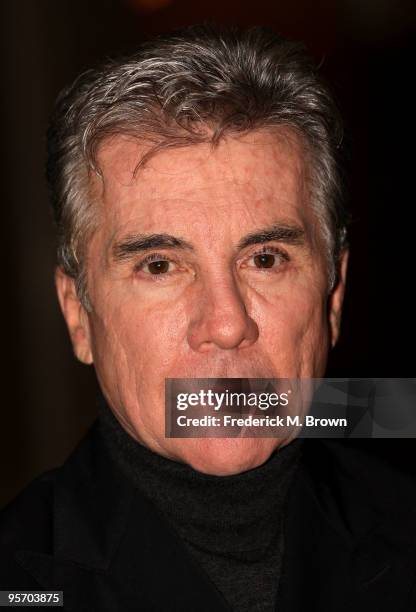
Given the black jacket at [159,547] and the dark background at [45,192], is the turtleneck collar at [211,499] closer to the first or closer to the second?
the black jacket at [159,547]

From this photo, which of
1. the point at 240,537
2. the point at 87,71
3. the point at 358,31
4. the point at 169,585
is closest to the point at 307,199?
the point at 87,71

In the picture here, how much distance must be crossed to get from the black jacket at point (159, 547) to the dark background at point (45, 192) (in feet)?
8.76

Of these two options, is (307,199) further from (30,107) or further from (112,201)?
(30,107)

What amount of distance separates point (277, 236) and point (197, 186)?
19 centimetres

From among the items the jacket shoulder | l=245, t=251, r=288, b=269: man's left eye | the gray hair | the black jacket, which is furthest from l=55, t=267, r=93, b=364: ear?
l=245, t=251, r=288, b=269: man's left eye

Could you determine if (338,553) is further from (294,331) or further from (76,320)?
(76,320)

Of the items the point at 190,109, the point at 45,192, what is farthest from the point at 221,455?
the point at 45,192

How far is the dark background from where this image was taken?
4.66 metres

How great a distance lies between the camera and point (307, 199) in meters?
1.85

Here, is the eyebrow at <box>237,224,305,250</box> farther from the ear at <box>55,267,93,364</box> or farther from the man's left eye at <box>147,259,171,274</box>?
the ear at <box>55,267,93,364</box>

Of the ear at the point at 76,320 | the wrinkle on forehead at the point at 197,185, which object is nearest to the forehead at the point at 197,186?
the wrinkle on forehead at the point at 197,185

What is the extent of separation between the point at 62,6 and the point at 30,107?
1.85 feet

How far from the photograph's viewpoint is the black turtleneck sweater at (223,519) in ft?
5.84

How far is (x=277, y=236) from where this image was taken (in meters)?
1.77
